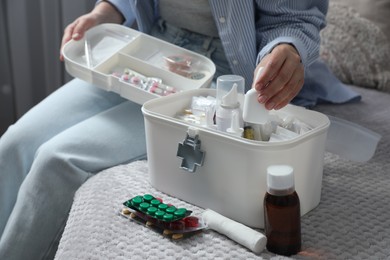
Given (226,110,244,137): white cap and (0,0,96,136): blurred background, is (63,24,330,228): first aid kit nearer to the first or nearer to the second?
(226,110,244,137): white cap

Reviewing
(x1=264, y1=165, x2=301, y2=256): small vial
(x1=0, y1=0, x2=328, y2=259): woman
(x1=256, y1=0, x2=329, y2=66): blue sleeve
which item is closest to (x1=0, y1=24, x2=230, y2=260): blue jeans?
(x1=0, y1=0, x2=328, y2=259): woman

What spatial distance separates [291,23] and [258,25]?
70mm

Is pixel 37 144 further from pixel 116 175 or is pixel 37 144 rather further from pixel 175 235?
pixel 175 235

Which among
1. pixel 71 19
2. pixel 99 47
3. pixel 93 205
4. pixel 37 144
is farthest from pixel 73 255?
pixel 71 19

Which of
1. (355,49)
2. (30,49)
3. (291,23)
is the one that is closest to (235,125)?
(291,23)

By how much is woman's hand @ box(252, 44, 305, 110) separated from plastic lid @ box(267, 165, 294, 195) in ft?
0.39

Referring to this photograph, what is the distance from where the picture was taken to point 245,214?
851mm

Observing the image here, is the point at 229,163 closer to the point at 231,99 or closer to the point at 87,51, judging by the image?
the point at 231,99

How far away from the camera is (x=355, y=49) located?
1335 mm

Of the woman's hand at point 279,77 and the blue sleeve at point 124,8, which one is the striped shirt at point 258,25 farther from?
the blue sleeve at point 124,8

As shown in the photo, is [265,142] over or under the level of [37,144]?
over

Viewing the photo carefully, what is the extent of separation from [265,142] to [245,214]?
0.11 metres

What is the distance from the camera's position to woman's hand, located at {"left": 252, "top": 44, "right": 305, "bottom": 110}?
0.86 metres

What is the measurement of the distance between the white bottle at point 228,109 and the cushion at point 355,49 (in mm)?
545
